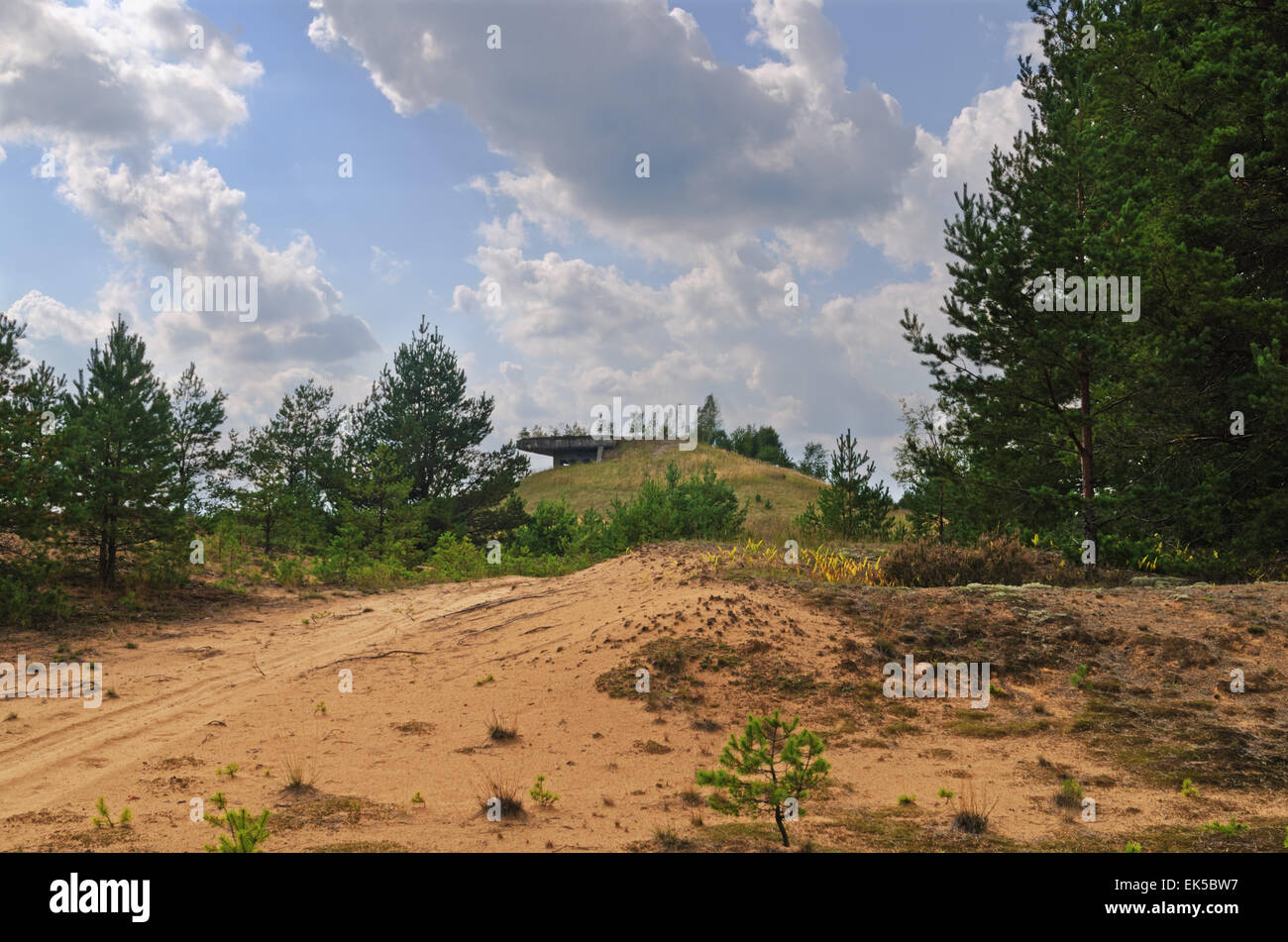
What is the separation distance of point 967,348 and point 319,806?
15704 mm

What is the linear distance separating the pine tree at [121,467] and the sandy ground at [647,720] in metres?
2.86

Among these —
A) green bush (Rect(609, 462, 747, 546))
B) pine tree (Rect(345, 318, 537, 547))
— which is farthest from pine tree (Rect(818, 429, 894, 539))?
pine tree (Rect(345, 318, 537, 547))

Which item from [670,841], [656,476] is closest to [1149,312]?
[670,841]

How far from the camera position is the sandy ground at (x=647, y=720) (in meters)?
5.42

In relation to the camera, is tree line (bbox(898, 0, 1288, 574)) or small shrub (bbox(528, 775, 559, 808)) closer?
small shrub (bbox(528, 775, 559, 808))

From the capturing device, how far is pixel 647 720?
303 inches

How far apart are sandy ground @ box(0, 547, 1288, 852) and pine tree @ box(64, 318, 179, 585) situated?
2.86 meters

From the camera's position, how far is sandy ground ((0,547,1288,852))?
542 cm

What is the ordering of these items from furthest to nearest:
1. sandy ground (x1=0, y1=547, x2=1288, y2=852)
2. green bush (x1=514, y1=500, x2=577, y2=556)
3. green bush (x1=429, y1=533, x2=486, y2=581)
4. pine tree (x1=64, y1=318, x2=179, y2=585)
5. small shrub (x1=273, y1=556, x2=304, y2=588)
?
green bush (x1=514, y1=500, x2=577, y2=556) < green bush (x1=429, y1=533, x2=486, y2=581) < small shrub (x1=273, y1=556, x2=304, y2=588) < pine tree (x1=64, y1=318, x2=179, y2=585) < sandy ground (x1=0, y1=547, x2=1288, y2=852)

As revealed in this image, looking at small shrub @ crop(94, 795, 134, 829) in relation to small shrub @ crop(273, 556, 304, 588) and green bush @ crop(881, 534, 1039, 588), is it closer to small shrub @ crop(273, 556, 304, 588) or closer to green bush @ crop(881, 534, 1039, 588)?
green bush @ crop(881, 534, 1039, 588)

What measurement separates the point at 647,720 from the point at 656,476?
46.9 m

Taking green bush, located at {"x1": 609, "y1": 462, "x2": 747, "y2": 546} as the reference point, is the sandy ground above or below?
below

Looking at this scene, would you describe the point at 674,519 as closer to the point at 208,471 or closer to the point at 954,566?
the point at 954,566

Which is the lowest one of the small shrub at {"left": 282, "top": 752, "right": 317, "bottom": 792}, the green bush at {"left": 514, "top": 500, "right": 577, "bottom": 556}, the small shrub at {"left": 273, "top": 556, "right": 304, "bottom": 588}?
the small shrub at {"left": 282, "top": 752, "right": 317, "bottom": 792}
